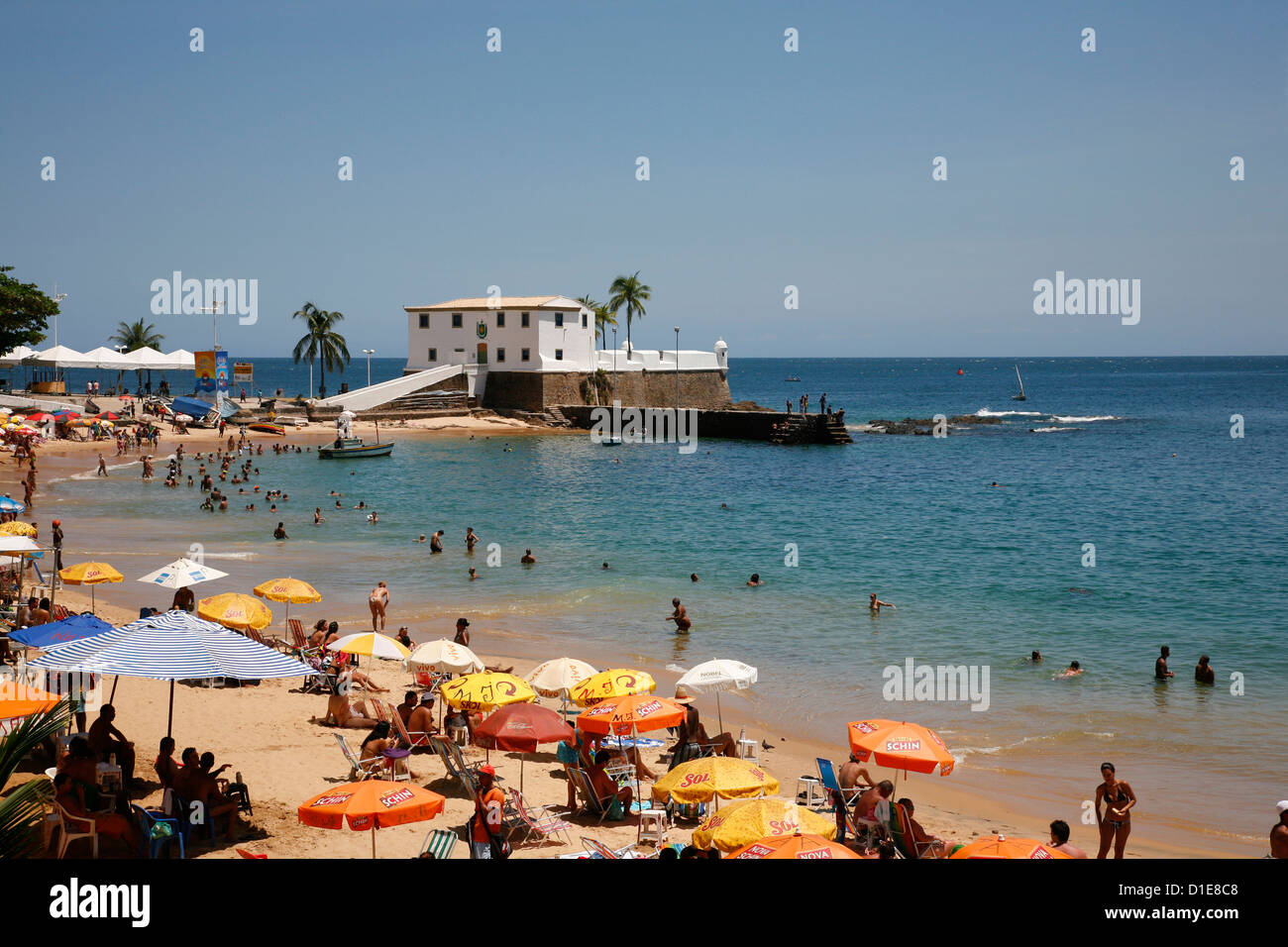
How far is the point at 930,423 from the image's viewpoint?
87.8 meters

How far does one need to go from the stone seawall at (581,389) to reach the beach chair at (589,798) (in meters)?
64.2

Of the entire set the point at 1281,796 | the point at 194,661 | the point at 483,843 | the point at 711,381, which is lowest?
the point at 1281,796

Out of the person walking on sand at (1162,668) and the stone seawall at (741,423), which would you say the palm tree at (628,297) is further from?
the person walking on sand at (1162,668)

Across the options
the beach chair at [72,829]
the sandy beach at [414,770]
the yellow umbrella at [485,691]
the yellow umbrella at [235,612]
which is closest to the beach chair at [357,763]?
the sandy beach at [414,770]

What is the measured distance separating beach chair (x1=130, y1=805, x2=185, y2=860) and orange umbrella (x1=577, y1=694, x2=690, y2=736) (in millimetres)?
4749

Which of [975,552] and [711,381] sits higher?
[711,381]

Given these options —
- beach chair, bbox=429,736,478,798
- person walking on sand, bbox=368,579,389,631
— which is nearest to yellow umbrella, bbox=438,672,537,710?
beach chair, bbox=429,736,478,798

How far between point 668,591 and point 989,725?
38.5 ft

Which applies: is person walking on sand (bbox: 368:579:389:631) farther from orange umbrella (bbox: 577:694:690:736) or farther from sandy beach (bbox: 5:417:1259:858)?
orange umbrella (bbox: 577:694:690:736)

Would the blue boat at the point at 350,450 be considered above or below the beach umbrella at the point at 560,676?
above

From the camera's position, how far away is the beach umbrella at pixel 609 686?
44.4 ft

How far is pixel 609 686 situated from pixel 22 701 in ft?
22.4
